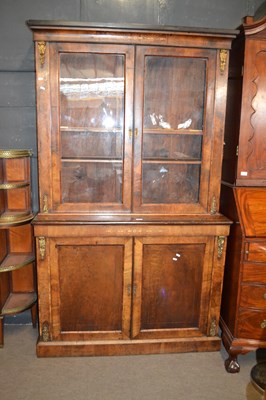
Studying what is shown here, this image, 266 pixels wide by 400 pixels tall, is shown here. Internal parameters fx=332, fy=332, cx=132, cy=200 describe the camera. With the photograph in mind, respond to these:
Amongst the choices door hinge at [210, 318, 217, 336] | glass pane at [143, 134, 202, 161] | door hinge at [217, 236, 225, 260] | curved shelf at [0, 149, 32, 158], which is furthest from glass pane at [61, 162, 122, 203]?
door hinge at [210, 318, 217, 336]

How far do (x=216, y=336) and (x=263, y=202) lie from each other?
3.24ft

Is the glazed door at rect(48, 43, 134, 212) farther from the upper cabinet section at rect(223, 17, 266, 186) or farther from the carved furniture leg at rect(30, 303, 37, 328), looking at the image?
the carved furniture leg at rect(30, 303, 37, 328)

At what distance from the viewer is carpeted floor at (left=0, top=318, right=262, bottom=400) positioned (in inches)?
76.4

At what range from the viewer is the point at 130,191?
2.13m

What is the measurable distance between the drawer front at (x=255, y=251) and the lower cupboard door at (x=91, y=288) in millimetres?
734

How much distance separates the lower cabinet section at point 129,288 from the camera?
6.97 feet

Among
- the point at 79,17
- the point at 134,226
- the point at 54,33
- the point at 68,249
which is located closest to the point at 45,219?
the point at 68,249

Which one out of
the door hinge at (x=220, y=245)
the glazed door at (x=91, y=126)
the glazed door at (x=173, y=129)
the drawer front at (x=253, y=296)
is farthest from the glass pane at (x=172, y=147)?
the drawer front at (x=253, y=296)

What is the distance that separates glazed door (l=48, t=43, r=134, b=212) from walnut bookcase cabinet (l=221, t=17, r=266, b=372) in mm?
708

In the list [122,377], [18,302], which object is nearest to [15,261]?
[18,302]

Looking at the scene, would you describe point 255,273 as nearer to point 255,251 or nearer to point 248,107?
point 255,251

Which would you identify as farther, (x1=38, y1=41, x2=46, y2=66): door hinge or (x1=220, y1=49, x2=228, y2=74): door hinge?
(x1=220, y1=49, x2=228, y2=74): door hinge

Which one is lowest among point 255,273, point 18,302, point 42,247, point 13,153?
point 18,302

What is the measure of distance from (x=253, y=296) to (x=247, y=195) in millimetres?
643
